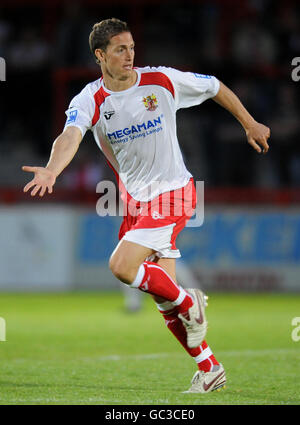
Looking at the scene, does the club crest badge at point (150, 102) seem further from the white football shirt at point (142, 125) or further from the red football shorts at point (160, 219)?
the red football shorts at point (160, 219)

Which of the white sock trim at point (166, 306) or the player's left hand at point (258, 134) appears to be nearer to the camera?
the white sock trim at point (166, 306)

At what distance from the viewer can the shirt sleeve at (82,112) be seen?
5.88 metres

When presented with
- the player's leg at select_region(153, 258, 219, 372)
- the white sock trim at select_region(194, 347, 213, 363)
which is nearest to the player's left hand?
the player's leg at select_region(153, 258, 219, 372)

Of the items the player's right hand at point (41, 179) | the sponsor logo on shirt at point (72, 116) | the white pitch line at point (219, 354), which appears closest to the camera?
the player's right hand at point (41, 179)

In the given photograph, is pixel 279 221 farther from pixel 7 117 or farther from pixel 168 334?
pixel 7 117

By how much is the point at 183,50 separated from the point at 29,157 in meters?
4.12

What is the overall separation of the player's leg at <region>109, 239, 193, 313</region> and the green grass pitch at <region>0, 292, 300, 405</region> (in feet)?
2.07

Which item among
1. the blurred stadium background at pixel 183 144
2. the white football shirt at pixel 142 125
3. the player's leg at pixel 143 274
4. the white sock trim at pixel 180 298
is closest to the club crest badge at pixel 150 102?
the white football shirt at pixel 142 125

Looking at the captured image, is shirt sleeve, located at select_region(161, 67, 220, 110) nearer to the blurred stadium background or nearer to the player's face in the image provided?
the player's face

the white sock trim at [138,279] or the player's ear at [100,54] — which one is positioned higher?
the player's ear at [100,54]

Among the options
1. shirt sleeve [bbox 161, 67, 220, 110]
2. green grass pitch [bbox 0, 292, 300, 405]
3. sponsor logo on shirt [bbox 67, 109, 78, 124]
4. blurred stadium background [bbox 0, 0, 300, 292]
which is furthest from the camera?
blurred stadium background [bbox 0, 0, 300, 292]

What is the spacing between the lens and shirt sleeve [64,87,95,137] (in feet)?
19.3

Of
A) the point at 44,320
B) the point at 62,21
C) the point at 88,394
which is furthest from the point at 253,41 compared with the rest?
the point at 88,394

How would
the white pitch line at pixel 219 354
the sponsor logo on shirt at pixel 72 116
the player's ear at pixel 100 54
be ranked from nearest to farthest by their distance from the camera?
the sponsor logo on shirt at pixel 72 116
the player's ear at pixel 100 54
the white pitch line at pixel 219 354
